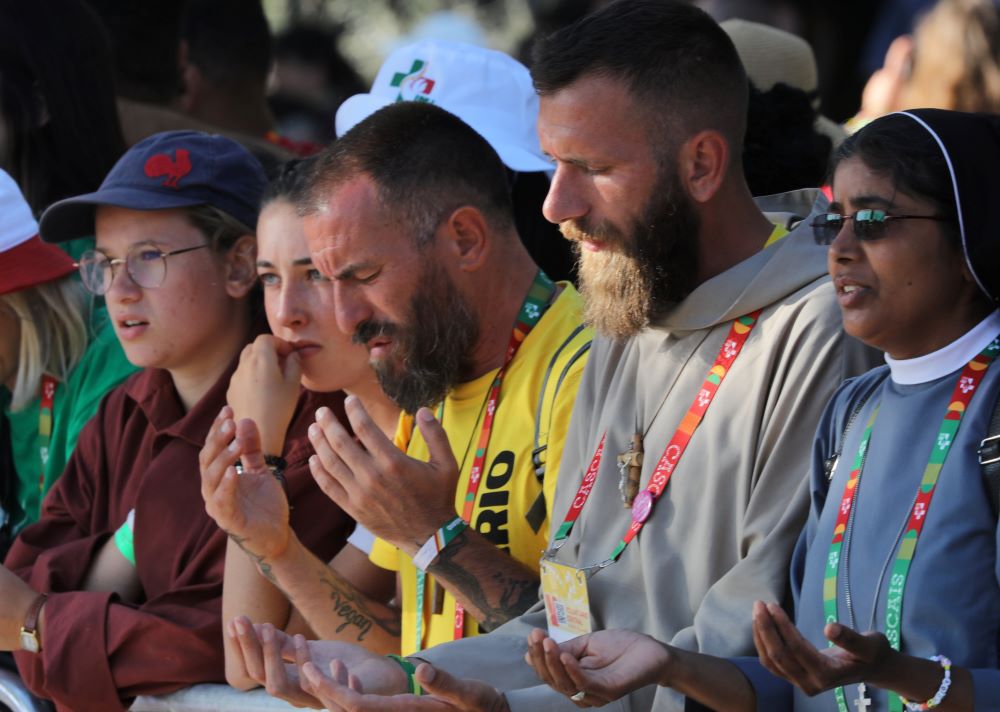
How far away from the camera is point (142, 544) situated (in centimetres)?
472

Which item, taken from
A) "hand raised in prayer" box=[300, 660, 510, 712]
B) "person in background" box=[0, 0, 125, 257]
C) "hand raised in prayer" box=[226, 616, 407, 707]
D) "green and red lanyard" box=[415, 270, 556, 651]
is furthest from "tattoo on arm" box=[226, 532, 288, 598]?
"person in background" box=[0, 0, 125, 257]

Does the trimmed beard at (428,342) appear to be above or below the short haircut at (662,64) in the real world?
below

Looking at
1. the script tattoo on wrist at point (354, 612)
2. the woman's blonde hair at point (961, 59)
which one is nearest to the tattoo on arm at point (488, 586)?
the script tattoo on wrist at point (354, 612)

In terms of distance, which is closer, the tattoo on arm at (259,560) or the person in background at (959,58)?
the tattoo on arm at (259,560)

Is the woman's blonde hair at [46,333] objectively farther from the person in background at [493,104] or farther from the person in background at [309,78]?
the person in background at [309,78]

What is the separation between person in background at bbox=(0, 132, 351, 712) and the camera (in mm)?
4488

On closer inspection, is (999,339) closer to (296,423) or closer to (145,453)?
(296,423)

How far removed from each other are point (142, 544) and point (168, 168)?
1.15 metres

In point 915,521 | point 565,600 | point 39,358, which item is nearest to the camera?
point 915,521

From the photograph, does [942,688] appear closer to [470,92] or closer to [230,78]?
[470,92]

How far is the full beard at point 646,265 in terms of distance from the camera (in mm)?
3648

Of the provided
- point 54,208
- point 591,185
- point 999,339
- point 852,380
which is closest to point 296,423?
point 54,208

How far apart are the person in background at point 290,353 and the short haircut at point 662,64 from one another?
1050mm

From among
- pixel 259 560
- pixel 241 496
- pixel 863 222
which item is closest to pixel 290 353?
pixel 241 496
